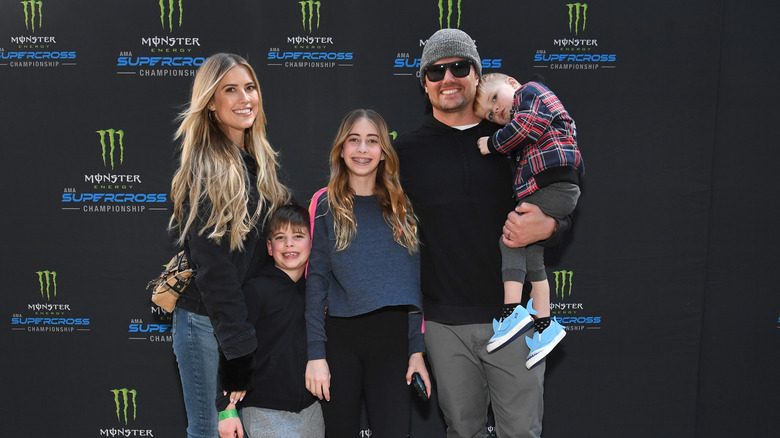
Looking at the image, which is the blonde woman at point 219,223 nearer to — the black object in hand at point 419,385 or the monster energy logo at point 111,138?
the black object in hand at point 419,385

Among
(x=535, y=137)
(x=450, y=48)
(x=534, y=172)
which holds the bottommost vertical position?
(x=534, y=172)

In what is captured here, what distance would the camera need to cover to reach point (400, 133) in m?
3.02

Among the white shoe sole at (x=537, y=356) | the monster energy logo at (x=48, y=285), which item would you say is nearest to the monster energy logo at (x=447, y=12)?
the white shoe sole at (x=537, y=356)

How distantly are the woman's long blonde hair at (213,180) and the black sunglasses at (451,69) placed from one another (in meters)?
0.75

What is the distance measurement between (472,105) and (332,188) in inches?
28.6

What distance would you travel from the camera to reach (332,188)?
81.1 inches

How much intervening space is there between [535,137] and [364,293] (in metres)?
0.91

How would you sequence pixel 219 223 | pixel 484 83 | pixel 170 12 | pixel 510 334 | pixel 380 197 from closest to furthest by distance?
pixel 219 223 → pixel 510 334 → pixel 380 197 → pixel 484 83 → pixel 170 12

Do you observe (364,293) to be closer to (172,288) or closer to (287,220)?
(287,220)

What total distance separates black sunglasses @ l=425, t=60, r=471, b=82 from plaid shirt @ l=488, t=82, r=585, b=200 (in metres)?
0.24

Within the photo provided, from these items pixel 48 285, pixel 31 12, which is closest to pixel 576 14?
pixel 31 12

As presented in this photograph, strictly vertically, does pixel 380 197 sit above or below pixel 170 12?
below

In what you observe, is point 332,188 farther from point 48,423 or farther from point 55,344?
point 48,423

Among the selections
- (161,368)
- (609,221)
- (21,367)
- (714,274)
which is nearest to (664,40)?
(609,221)
